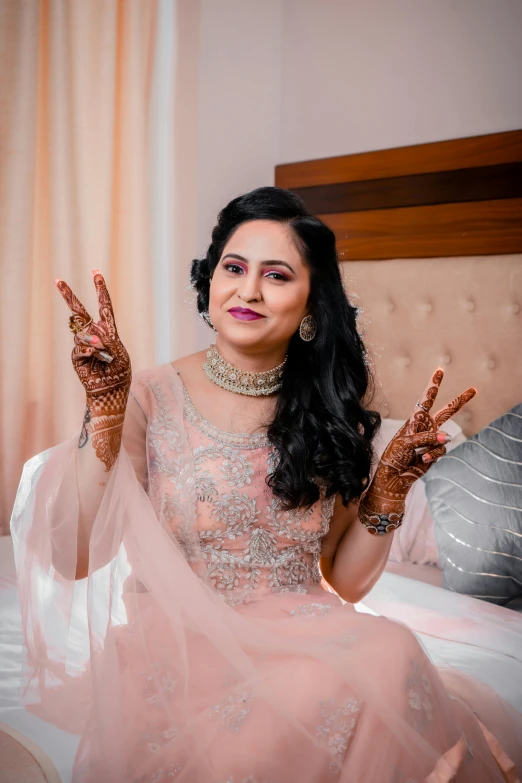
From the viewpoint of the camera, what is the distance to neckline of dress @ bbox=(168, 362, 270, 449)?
4.93ft

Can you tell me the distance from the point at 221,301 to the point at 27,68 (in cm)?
153

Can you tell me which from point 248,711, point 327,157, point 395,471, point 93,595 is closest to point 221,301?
point 395,471

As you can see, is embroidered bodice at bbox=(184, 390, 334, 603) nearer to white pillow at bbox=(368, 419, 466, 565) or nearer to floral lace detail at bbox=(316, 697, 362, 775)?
floral lace detail at bbox=(316, 697, 362, 775)

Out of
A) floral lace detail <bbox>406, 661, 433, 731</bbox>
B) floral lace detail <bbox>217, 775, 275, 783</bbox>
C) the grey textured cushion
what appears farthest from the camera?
the grey textured cushion

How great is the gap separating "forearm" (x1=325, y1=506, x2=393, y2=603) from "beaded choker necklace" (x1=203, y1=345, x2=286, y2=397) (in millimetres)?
363

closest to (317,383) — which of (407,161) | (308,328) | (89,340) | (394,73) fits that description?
(308,328)

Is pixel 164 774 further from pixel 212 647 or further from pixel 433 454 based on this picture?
pixel 433 454

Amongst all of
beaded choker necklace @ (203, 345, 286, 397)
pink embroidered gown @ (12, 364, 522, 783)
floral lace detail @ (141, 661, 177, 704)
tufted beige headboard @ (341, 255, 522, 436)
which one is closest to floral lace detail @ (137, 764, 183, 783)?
pink embroidered gown @ (12, 364, 522, 783)

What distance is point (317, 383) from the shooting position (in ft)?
5.40

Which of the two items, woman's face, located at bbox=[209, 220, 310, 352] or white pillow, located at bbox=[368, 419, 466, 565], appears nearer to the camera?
woman's face, located at bbox=[209, 220, 310, 352]

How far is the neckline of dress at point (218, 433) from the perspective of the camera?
150 centimetres

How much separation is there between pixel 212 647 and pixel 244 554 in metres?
0.23

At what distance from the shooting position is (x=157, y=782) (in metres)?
1.03

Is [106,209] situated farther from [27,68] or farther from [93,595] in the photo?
[93,595]
